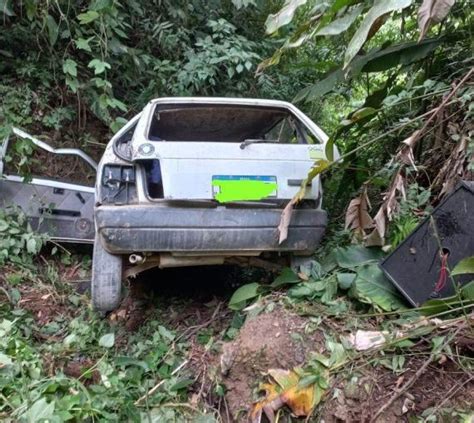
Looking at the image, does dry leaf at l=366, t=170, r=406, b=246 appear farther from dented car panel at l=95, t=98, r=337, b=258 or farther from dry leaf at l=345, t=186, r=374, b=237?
dented car panel at l=95, t=98, r=337, b=258

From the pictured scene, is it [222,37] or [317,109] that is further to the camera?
[317,109]

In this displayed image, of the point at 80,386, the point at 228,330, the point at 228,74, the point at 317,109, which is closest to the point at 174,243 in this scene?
the point at 228,330

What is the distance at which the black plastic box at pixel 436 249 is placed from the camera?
270 cm

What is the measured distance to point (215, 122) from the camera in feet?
14.5

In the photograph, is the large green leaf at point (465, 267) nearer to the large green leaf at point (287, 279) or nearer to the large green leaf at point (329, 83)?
the large green leaf at point (287, 279)

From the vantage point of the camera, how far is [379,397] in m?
2.30

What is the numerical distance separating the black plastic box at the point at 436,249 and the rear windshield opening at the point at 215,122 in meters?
1.56

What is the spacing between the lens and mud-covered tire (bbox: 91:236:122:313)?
132 inches

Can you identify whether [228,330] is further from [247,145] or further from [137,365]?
[247,145]

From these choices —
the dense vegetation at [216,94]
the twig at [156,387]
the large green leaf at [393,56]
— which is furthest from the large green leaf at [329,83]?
the twig at [156,387]

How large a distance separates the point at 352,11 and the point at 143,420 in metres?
2.95

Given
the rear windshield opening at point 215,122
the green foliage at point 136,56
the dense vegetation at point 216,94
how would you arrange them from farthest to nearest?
1. the green foliage at point 136,56
2. the rear windshield opening at point 215,122
3. the dense vegetation at point 216,94

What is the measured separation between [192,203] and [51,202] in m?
2.34

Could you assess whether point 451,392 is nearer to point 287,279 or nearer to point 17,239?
point 287,279
